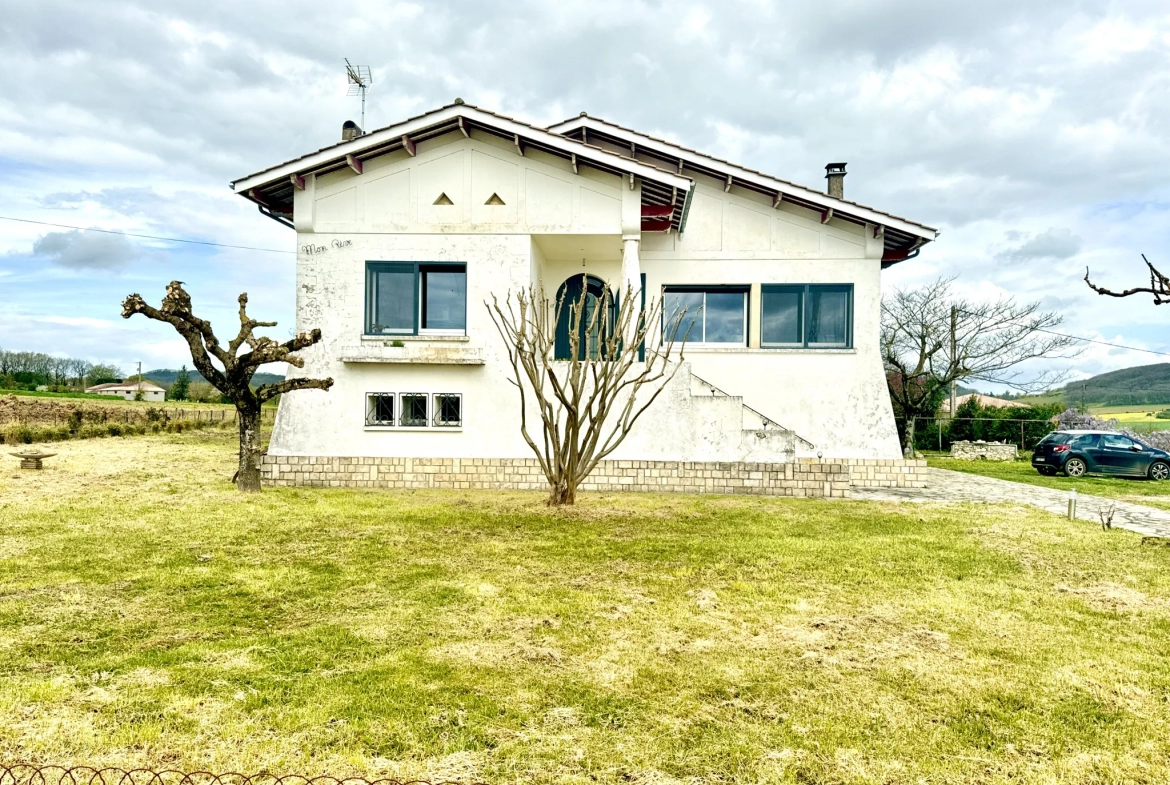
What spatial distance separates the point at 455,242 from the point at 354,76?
7.14 meters

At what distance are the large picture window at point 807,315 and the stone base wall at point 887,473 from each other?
263cm

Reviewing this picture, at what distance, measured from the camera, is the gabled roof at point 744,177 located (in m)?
14.8

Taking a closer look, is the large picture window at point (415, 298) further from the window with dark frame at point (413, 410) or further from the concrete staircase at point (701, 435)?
the concrete staircase at point (701, 435)

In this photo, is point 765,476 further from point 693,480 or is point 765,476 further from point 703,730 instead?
point 703,730

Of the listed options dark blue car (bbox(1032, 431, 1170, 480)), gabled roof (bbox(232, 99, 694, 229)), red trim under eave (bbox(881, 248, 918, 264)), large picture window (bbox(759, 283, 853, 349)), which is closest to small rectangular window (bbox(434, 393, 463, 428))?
gabled roof (bbox(232, 99, 694, 229))

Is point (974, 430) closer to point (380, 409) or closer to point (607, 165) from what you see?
point (607, 165)

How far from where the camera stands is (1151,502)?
13648mm

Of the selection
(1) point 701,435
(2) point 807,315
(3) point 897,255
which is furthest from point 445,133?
(3) point 897,255

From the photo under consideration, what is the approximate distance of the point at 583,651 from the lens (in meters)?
4.87

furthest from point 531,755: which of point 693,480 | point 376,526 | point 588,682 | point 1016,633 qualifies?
point 693,480

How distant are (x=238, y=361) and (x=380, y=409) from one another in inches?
109

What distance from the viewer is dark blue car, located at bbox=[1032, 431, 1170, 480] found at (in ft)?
63.4

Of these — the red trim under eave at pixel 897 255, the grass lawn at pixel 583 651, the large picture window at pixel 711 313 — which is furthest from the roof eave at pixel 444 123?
the grass lawn at pixel 583 651

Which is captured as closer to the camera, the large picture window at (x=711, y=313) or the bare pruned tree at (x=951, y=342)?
the large picture window at (x=711, y=313)
